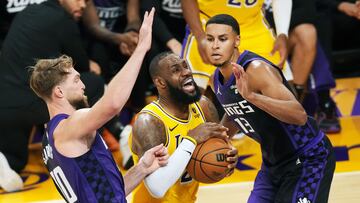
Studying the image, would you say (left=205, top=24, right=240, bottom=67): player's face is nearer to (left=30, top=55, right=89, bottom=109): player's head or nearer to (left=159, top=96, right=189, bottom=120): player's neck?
(left=159, top=96, right=189, bottom=120): player's neck

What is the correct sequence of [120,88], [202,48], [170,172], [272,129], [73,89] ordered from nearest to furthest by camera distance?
1. [120,88]
2. [73,89]
3. [170,172]
4. [272,129]
5. [202,48]

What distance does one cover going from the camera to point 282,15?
21.9ft

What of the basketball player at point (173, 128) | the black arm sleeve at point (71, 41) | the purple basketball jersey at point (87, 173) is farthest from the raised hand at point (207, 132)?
the black arm sleeve at point (71, 41)

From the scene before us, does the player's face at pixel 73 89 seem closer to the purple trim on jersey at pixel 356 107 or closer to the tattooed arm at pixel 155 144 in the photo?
the tattooed arm at pixel 155 144

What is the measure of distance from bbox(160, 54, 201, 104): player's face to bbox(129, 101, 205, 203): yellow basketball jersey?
0.14m

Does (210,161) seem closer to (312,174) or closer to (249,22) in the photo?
(312,174)

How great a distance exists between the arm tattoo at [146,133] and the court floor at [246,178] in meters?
1.30

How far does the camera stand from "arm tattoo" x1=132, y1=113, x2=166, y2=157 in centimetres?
494

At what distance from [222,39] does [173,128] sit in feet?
2.04

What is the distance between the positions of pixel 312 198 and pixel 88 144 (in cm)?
134

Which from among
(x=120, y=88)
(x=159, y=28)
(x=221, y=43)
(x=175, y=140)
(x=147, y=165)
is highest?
(x=120, y=88)

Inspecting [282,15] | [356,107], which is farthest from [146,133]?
[356,107]

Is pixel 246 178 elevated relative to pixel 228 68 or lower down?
lower down

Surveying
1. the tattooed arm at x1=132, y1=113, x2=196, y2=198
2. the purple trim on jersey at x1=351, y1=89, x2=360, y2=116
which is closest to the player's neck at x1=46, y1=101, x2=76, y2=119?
the tattooed arm at x1=132, y1=113, x2=196, y2=198
